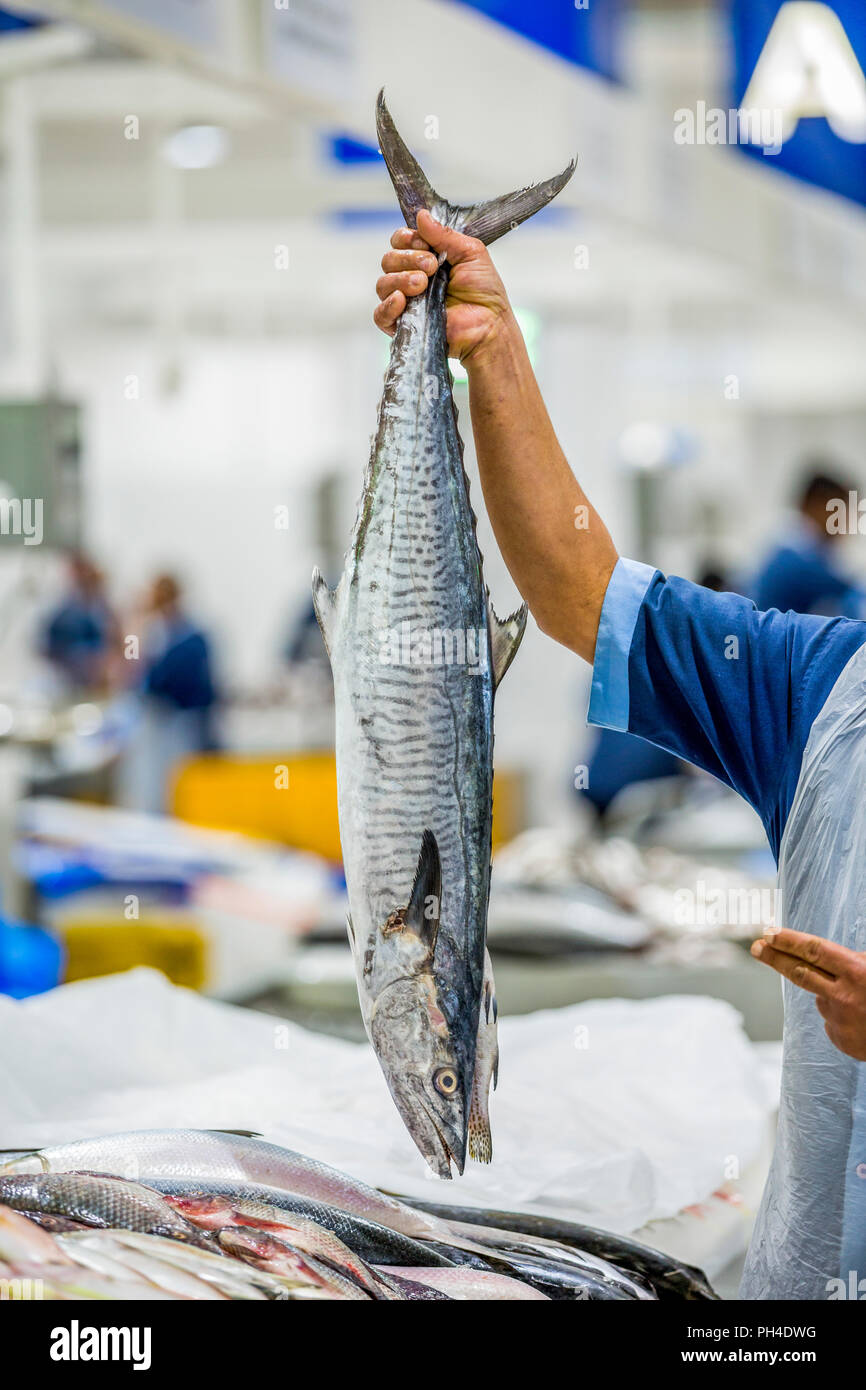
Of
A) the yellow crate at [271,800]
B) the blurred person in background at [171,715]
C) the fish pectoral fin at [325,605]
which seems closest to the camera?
the fish pectoral fin at [325,605]

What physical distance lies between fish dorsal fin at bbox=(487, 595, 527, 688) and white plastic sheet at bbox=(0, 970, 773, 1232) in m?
0.67

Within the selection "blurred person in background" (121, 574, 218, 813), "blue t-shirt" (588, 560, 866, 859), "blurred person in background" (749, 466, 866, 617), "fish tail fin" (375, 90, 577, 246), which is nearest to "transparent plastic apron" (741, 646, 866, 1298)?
"blue t-shirt" (588, 560, 866, 859)

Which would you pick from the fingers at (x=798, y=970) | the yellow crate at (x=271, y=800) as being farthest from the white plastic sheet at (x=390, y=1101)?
the yellow crate at (x=271, y=800)

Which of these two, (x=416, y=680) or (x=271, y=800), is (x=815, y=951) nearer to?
(x=416, y=680)

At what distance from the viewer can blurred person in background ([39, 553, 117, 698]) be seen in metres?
10.5

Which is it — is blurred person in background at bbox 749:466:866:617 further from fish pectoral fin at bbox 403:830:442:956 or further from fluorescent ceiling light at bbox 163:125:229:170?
fish pectoral fin at bbox 403:830:442:956

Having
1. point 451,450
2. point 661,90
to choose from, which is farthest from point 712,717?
point 661,90

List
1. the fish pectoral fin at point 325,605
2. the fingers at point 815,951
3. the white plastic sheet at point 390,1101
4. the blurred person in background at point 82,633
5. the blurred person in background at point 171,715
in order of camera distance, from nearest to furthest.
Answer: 1. the fingers at point 815,951
2. the fish pectoral fin at point 325,605
3. the white plastic sheet at point 390,1101
4. the blurred person in background at point 171,715
5. the blurred person in background at point 82,633

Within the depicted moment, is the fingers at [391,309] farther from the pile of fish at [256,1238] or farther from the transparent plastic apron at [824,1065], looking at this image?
the pile of fish at [256,1238]

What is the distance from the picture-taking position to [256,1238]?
1.28m

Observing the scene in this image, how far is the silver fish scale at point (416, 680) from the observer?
1.24 meters

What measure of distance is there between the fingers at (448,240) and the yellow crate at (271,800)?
5504 millimetres
